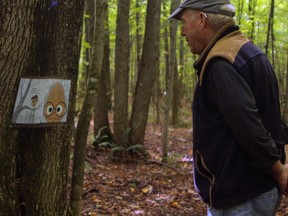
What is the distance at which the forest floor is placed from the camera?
5.32 meters

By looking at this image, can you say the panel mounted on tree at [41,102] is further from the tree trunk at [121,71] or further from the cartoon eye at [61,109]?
the tree trunk at [121,71]

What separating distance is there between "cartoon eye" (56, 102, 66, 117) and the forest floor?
2216mm

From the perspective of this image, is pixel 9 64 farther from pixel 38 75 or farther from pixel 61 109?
pixel 61 109

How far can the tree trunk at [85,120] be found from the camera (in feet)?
13.2

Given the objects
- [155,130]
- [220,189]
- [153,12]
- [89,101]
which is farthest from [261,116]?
[155,130]

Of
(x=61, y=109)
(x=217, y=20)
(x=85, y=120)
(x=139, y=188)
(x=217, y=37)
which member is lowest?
(x=139, y=188)

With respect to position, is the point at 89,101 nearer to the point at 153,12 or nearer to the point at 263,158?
the point at 263,158

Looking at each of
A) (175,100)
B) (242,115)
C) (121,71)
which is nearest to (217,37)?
(242,115)

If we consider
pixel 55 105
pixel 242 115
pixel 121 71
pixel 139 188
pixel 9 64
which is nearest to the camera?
pixel 242 115

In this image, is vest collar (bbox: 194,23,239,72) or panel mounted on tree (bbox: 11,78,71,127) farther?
panel mounted on tree (bbox: 11,78,71,127)

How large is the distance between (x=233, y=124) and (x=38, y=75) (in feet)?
5.47

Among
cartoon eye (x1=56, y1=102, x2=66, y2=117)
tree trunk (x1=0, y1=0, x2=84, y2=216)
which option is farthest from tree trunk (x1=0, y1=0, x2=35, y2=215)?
cartoon eye (x1=56, y1=102, x2=66, y2=117)

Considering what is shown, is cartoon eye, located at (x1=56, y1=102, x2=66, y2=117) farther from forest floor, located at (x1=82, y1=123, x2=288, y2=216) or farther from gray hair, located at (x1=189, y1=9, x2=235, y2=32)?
forest floor, located at (x1=82, y1=123, x2=288, y2=216)

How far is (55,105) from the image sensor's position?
10.0 feet
